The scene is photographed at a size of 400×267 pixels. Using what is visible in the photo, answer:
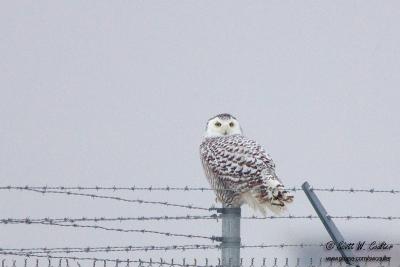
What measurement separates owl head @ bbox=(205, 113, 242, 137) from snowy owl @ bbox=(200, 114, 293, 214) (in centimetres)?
5

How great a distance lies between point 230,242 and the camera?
8.40m

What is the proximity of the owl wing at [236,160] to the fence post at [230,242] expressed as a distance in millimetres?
2777

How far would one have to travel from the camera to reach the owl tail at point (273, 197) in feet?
35.1

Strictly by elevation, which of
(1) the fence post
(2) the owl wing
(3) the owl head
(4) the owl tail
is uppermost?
(3) the owl head

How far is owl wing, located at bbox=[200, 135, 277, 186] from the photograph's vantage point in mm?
11516

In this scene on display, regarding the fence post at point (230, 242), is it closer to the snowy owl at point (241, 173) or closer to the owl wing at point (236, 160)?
the snowy owl at point (241, 173)

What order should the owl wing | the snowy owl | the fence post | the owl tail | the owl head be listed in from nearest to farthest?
the fence post → the owl tail → the snowy owl → the owl wing → the owl head

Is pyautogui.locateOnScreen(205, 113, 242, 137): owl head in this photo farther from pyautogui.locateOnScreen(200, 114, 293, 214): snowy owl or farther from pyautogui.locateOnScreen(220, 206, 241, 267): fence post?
pyautogui.locateOnScreen(220, 206, 241, 267): fence post

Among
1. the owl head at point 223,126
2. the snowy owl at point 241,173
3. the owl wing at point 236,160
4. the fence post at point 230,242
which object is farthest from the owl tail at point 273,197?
the owl head at point 223,126

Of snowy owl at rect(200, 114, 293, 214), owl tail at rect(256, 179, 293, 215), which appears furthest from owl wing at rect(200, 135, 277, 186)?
owl tail at rect(256, 179, 293, 215)

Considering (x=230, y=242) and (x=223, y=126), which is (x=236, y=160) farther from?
(x=230, y=242)

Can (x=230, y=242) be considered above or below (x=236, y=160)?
below

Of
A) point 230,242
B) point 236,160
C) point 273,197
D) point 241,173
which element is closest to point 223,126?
point 236,160

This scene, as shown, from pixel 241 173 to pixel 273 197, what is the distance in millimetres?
817
